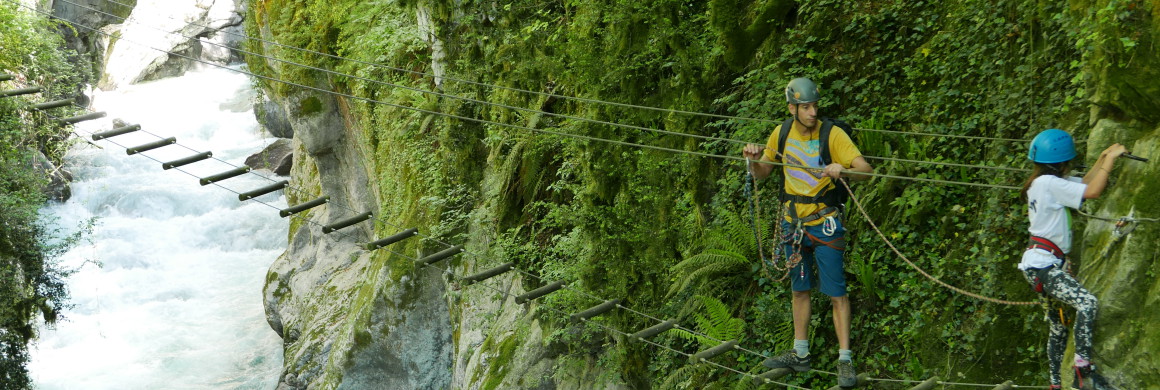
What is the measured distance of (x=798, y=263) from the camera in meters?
7.29

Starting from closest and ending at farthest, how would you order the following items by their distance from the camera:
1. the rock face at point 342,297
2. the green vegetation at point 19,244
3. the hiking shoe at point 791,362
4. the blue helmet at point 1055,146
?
the blue helmet at point 1055,146 → the hiking shoe at point 791,362 → the rock face at point 342,297 → the green vegetation at point 19,244

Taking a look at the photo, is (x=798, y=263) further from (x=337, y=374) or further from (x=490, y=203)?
(x=337, y=374)

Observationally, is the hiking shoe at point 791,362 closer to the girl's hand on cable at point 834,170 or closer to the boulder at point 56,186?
the girl's hand on cable at point 834,170

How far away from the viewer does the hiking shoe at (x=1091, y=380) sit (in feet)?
18.2

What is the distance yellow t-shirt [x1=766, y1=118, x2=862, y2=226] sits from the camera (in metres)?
6.71

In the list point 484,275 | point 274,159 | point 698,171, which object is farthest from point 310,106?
point 698,171

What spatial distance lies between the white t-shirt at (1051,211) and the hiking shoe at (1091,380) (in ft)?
1.98

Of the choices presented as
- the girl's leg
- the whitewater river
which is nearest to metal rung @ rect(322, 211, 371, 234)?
the girl's leg

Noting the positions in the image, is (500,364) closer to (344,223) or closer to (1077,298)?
(344,223)

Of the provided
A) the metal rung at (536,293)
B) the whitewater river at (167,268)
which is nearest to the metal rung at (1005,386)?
the metal rung at (536,293)

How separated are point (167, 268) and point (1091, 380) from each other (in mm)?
24570

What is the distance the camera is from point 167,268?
2598cm

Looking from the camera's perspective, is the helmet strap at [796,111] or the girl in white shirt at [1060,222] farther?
the helmet strap at [796,111]

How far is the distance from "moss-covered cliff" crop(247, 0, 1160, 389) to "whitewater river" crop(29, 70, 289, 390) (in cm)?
679
